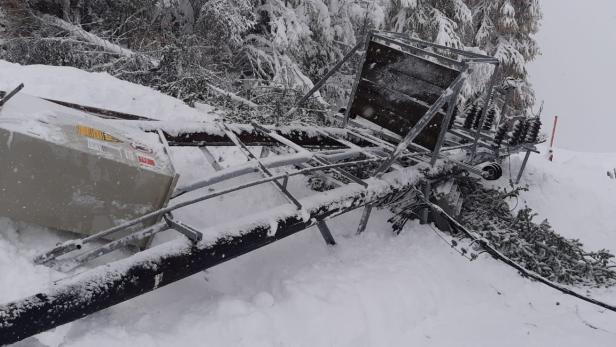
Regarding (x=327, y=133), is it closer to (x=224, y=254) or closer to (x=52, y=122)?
(x=224, y=254)

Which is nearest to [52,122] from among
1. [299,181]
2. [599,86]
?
[299,181]

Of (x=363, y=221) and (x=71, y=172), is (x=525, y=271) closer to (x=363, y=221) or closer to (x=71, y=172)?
(x=363, y=221)

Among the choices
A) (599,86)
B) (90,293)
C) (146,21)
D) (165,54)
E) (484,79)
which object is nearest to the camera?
(90,293)

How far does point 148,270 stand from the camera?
251 centimetres

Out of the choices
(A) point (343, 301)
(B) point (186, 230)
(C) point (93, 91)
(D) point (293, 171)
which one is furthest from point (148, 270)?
(C) point (93, 91)

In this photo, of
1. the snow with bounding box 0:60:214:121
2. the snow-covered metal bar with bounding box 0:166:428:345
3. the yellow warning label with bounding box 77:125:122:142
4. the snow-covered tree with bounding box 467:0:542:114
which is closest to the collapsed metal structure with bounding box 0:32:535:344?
the snow-covered metal bar with bounding box 0:166:428:345

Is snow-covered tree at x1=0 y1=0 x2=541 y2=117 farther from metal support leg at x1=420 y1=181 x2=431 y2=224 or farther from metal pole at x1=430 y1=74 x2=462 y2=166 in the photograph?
metal support leg at x1=420 y1=181 x2=431 y2=224

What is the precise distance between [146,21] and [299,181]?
24.4 ft

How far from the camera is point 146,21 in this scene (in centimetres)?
1071

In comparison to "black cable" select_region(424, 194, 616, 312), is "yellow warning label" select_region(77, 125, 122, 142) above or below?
above

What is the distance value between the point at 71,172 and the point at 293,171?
1.80 metres

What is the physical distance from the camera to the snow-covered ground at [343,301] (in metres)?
2.67

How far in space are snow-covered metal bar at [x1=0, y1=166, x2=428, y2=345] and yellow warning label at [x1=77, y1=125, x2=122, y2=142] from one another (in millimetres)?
810

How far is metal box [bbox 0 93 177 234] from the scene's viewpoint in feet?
8.41
